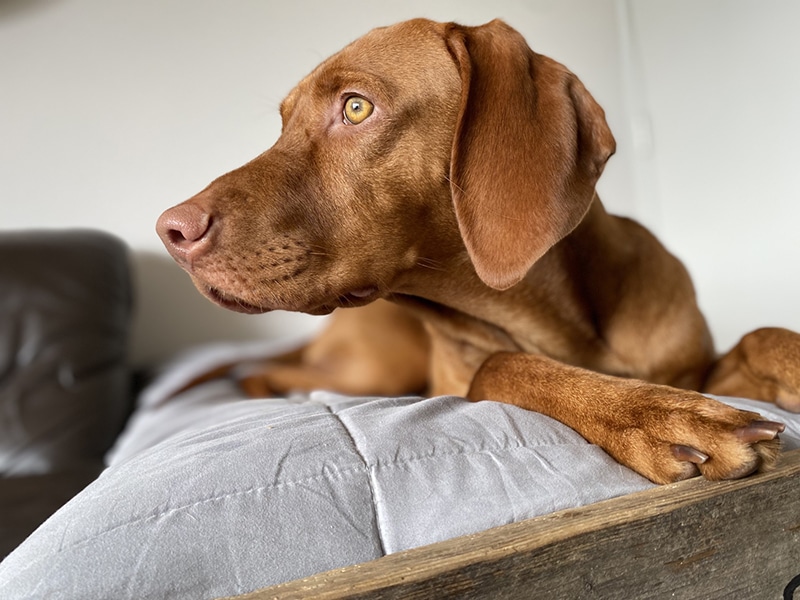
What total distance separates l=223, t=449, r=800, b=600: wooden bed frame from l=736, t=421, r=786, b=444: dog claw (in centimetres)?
5

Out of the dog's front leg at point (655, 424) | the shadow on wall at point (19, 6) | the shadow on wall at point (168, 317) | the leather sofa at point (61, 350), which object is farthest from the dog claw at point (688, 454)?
the shadow on wall at point (19, 6)

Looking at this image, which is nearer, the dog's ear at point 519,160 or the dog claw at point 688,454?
the dog claw at point 688,454

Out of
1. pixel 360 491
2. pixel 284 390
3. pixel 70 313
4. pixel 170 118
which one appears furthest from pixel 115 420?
pixel 360 491

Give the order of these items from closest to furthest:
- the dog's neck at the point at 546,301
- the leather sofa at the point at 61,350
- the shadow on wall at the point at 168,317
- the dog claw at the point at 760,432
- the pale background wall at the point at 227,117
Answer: the dog claw at the point at 760,432
the dog's neck at the point at 546,301
the leather sofa at the point at 61,350
the pale background wall at the point at 227,117
the shadow on wall at the point at 168,317

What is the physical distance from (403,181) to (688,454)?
2.07 ft

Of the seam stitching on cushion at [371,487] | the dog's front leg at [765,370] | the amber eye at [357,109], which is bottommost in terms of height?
the dog's front leg at [765,370]

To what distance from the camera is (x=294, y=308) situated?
1.12m

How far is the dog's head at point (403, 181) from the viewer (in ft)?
3.49

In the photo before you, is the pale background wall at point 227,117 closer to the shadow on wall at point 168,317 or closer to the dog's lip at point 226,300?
the shadow on wall at point 168,317

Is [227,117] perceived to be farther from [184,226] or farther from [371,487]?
[371,487]

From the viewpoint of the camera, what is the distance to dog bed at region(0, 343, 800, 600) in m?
0.66

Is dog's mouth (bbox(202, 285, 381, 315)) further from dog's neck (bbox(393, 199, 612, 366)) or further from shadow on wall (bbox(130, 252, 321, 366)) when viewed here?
shadow on wall (bbox(130, 252, 321, 366))

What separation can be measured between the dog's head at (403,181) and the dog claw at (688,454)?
0.38 m

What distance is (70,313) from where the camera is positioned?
2314mm
